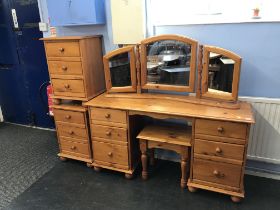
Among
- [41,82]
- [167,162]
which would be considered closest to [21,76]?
[41,82]

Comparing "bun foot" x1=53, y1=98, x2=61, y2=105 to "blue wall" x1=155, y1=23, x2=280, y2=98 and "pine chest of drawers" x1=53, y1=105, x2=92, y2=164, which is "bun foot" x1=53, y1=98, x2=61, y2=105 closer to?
"pine chest of drawers" x1=53, y1=105, x2=92, y2=164

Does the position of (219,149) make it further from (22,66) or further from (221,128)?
(22,66)

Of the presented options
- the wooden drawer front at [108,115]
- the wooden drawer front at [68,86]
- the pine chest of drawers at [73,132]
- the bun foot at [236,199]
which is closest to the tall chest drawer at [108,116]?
the wooden drawer front at [108,115]

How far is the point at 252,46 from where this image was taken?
5.90 ft

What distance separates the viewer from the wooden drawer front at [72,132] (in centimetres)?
217

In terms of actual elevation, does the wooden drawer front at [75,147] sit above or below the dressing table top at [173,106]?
below

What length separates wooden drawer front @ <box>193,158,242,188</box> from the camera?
5.60 ft

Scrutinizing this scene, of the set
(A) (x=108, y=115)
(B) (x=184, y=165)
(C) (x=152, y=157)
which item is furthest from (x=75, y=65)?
(B) (x=184, y=165)

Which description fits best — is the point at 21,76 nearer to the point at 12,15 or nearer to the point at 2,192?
the point at 12,15

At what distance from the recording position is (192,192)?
1.89 meters

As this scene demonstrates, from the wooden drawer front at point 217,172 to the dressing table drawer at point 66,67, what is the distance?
1.17 m

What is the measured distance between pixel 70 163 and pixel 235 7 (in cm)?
197

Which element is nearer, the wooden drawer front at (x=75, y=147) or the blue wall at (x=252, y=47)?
the blue wall at (x=252, y=47)

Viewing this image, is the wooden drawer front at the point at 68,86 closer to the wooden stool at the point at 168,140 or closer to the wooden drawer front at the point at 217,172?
the wooden stool at the point at 168,140
